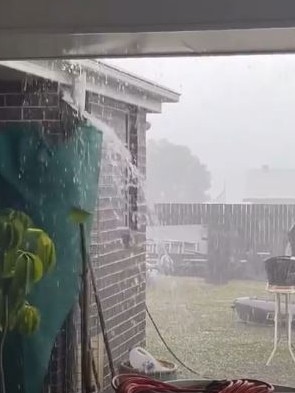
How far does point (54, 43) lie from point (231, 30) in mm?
439

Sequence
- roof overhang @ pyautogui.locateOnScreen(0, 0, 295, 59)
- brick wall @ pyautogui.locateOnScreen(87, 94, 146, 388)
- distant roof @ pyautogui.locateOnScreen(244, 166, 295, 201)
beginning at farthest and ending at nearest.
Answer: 1. brick wall @ pyautogui.locateOnScreen(87, 94, 146, 388)
2. distant roof @ pyautogui.locateOnScreen(244, 166, 295, 201)
3. roof overhang @ pyautogui.locateOnScreen(0, 0, 295, 59)

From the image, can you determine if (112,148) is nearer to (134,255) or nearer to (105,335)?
(134,255)

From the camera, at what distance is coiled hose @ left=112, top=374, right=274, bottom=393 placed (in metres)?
1.61

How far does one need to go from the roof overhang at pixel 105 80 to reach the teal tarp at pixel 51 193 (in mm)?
144

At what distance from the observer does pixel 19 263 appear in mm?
2105

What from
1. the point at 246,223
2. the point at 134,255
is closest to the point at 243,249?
the point at 246,223

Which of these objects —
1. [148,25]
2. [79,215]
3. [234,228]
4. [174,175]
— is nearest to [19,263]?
[79,215]

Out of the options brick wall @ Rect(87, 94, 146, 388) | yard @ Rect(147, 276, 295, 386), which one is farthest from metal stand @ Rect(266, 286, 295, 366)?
brick wall @ Rect(87, 94, 146, 388)

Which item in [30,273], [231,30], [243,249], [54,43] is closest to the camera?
[231,30]

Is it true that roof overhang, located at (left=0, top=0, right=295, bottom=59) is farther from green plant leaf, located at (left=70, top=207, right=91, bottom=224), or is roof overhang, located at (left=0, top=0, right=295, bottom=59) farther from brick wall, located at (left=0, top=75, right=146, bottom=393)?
green plant leaf, located at (left=70, top=207, right=91, bottom=224)

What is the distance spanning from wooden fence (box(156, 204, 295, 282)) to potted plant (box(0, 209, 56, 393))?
417 millimetres

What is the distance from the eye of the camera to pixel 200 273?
1999 millimetres

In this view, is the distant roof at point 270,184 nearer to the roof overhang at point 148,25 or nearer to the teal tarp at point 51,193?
the roof overhang at point 148,25

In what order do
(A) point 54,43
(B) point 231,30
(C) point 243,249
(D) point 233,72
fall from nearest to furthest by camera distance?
(B) point 231,30, (A) point 54,43, (D) point 233,72, (C) point 243,249
